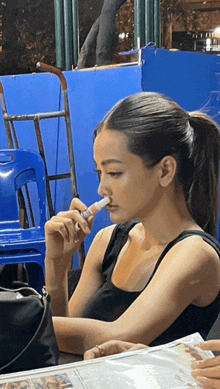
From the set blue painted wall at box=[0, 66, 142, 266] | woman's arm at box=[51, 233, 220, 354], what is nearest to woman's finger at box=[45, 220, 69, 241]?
blue painted wall at box=[0, 66, 142, 266]

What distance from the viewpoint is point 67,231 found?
1233 mm

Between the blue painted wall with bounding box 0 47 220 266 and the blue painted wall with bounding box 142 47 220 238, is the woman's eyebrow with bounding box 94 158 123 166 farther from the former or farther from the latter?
the blue painted wall with bounding box 142 47 220 238

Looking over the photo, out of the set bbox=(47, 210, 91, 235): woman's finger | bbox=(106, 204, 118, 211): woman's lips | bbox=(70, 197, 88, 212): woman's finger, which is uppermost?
bbox=(70, 197, 88, 212): woman's finger

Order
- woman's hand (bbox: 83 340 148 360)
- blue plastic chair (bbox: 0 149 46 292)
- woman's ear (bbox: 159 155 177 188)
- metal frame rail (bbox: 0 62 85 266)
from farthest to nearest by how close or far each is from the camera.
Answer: blue plastic chair (bbox: 0 149 46 292), metal frame rail (bbox: 0 62 85 266), woman's ear (bbox: 159 155 177 188), woman's hand (bbox: 83 340 148 360)

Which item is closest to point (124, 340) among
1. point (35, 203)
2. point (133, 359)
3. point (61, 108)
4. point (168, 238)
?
point (168, 238)

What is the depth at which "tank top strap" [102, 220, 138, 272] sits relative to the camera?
1335 millimetres

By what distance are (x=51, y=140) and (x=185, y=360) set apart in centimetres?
96

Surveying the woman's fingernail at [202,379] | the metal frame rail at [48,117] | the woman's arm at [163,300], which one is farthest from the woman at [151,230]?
the woman's fingernail at [202,379]

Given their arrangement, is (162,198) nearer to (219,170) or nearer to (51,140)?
(219,170)

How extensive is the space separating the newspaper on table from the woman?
0.35m

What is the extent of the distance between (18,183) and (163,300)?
75 centimetres

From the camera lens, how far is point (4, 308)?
0.86m

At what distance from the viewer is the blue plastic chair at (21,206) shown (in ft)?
5.41

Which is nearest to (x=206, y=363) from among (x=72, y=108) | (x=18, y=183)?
(x=72, y=108)
